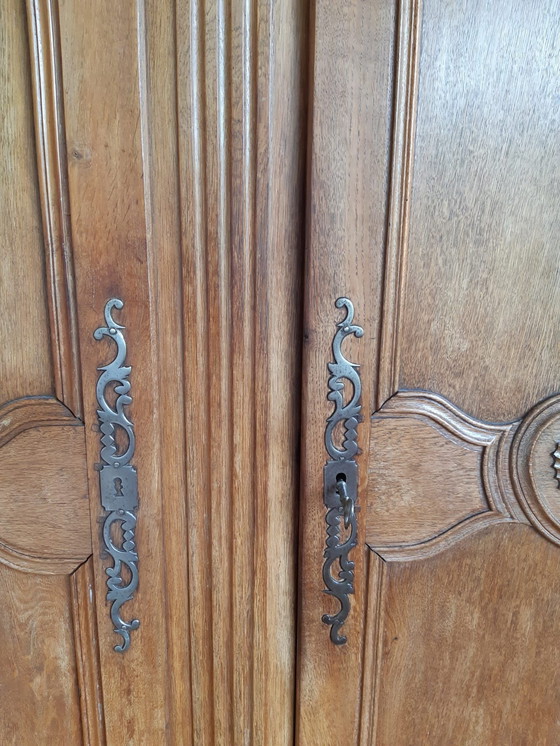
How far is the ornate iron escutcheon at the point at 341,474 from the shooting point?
528 mm

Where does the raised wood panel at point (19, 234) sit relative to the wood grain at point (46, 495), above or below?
above

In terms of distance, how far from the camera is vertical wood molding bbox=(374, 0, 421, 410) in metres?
0.47

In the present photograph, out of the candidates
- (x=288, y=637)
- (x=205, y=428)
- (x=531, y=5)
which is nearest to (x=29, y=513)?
(x=205, y=428)

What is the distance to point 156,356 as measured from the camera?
527 mm

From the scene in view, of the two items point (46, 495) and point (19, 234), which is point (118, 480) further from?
point (19, 234)

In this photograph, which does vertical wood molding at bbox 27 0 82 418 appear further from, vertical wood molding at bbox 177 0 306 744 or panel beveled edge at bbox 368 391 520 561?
panel beveled edge at bbox 368 391 520 561

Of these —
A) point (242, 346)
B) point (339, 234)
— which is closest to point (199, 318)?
point (242, 346)

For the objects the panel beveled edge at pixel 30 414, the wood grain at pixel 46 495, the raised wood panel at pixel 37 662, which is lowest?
the raised wood panel at pixel 37 662

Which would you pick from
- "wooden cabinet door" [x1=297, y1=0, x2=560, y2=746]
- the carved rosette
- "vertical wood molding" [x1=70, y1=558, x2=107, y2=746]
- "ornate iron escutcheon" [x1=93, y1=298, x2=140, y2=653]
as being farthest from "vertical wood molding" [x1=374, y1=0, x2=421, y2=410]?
"vertical wood molding" [x1=70, y1=558, x2=107, y2=746]

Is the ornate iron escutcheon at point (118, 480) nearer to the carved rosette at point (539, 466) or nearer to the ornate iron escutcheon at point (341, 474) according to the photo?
the ornate iron escutcheon at point (341, 474)

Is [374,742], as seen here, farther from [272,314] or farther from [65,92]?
[65,92]

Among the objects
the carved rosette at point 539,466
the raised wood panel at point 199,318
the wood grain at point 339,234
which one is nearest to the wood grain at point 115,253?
the raised wood panel at point 199,318

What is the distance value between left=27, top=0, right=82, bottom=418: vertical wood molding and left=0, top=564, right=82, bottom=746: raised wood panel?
0.69 ft

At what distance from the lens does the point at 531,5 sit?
479mm
